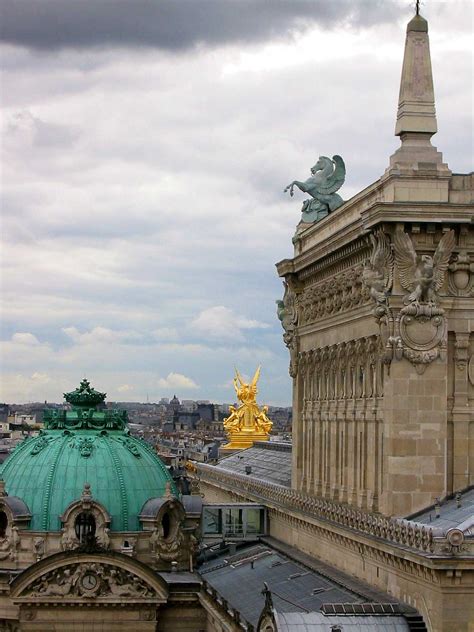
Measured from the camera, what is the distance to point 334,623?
56.8 meters

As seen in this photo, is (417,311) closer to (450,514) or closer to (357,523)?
(450,514)

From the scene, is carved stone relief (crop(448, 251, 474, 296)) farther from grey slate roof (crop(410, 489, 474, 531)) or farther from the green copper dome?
the green copper dome

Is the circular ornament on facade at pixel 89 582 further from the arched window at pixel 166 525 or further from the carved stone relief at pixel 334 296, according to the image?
the carved stone relief at pixel 334 296

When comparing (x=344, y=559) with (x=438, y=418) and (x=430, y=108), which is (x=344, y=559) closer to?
(x=438, y=418)

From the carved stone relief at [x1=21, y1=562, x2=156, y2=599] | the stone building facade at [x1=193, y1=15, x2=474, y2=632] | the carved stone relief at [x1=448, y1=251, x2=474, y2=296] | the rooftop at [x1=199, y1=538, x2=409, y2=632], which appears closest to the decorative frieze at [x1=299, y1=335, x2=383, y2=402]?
the stone building facade at [x1=193, y1=15, x2=474, y2=632]

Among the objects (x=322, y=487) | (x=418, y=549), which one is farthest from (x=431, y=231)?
(x=322, y=487)

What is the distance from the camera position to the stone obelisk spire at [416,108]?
65125mm

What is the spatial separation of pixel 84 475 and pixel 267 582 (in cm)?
1221

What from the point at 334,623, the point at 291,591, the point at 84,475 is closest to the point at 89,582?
the point at 84,475

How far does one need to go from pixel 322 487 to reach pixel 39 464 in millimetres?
12477

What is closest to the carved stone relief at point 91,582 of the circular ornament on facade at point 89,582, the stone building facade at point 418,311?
the circular ornament on facade at point 89,582

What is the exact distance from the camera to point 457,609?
55.2 metres

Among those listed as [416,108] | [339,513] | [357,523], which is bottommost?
[357,523]

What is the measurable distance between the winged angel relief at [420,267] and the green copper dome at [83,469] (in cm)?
2178
